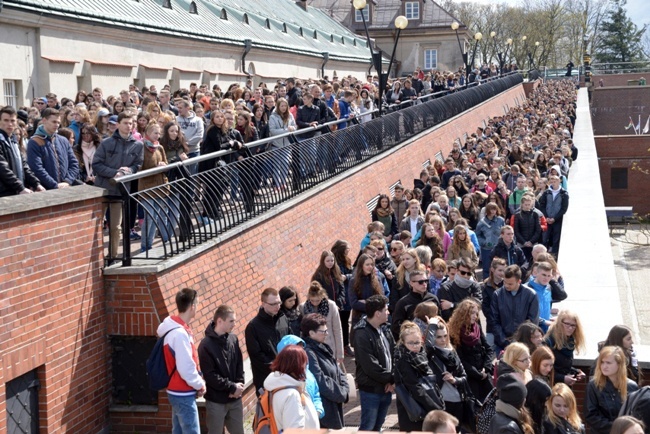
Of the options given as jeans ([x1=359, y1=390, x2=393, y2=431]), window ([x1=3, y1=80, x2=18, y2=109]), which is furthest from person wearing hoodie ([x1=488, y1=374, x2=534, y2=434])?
window ([x1=3, y1=80, x2=18, y2=109])

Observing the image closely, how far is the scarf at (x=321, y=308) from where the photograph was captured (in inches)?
368

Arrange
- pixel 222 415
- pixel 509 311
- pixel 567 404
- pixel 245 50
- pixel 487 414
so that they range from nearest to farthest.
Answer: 1. pixel 567 404
2. pixel 487 414
3. pixel 222 415
4. pixel 509 311
5. pixel 245 50

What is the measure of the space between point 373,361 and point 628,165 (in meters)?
42.7

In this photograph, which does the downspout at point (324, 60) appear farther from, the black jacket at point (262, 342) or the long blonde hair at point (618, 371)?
the long blonde hair at point (618, 371)

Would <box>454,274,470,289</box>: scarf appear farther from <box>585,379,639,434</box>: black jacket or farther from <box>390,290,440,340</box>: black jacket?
<box>585,379,639,434</box>: black jacket

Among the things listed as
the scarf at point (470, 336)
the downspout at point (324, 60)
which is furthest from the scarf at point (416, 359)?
the downspout at point (324, 60)

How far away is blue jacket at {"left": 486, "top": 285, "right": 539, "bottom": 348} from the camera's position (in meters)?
9.87

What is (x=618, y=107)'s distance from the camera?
7312 centimetres

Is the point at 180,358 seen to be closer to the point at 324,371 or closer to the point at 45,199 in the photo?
the point at 324,371

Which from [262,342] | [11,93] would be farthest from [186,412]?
[11,93]

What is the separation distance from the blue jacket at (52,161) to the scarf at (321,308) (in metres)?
3.02

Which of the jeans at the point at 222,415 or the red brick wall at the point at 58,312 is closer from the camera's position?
the red brick wall at the point at 58,312

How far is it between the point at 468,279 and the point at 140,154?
152 inches

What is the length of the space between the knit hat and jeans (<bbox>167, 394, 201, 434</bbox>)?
8.69 feet
